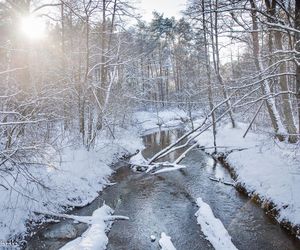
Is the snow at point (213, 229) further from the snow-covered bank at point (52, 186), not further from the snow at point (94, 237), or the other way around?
the snow-covered bank at point (52, 186)

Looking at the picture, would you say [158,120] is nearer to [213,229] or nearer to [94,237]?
[213,229]

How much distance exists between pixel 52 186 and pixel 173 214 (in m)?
3.80

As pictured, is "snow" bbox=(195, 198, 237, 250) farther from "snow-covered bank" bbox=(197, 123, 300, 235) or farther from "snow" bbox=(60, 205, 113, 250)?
"snow" bbox=(60, 205, 113, 250)

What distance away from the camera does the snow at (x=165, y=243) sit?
698 centimetres

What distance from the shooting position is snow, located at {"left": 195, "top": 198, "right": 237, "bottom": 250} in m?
6.99

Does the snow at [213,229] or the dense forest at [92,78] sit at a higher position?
the dense forest at [92,78]

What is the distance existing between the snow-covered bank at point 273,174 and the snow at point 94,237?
463 cm

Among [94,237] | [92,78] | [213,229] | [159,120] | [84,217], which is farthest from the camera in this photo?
[159,120]

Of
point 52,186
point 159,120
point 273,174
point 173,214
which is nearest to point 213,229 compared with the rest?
point 173,214

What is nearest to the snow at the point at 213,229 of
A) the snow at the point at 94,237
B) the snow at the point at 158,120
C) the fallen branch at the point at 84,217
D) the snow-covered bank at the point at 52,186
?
the fallen branch at the point at 84,217

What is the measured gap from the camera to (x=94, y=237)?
7.31 metres

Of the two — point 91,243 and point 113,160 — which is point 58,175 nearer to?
point 91,243

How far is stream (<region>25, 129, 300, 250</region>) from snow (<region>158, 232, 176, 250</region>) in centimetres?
12

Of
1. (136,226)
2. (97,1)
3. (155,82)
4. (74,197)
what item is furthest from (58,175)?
(155,82)
